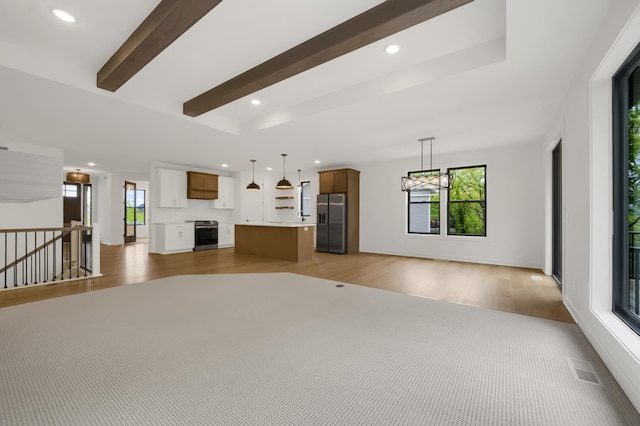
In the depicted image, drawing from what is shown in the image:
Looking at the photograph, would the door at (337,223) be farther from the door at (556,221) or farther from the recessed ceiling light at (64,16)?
the recessed ceiling light at (64,16)

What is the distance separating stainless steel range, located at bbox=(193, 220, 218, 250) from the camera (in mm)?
8602

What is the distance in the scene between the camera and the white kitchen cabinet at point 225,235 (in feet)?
30.6

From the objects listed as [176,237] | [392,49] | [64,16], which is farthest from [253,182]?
[392,49]

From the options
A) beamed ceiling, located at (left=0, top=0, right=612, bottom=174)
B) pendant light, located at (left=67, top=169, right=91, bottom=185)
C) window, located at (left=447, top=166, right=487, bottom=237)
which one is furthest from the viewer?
pendant light, located at (left=67, top=169, right=91, bottom=185)

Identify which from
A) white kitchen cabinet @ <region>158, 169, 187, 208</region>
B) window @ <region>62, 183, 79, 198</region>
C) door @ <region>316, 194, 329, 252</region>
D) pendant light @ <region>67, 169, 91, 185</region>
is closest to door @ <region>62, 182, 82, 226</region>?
window @ <region>62, 183, 79, 198</region>

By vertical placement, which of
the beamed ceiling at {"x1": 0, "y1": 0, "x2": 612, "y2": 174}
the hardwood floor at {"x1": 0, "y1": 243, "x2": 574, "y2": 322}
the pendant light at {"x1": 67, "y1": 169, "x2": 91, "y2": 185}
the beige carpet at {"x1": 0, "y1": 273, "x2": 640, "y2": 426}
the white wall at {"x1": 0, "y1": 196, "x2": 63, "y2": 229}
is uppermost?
the beamed ceiling at {"x1": 0, "y1": 0, "x2": 612, "y2": 174}

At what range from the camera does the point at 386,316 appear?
3004 millimetres

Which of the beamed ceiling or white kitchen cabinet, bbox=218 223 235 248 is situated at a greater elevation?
the beamed ceiling

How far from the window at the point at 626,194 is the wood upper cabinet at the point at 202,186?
8.76 meters

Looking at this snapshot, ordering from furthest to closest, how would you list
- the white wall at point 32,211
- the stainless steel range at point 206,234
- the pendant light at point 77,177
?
the pendant light at point 77,177 → the stainless steel range at point 206,234 → the white wall at point 32,211

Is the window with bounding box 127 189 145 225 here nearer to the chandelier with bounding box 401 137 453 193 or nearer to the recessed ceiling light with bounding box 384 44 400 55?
the chandelier with bounding box 401 137 453 193

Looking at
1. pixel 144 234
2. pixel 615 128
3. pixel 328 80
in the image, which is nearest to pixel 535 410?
pixel 615 128

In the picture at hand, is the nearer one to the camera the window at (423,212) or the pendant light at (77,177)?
the window at (423,212)

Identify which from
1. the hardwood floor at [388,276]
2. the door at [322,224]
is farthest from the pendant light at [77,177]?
the door at [322,224]
